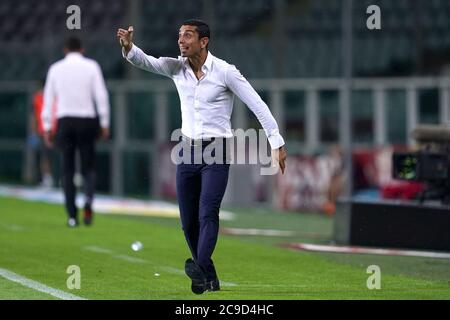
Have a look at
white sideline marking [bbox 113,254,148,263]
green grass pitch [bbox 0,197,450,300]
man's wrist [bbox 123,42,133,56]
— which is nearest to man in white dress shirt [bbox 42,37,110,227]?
green grass pitch [bbox 0,197,450,300]

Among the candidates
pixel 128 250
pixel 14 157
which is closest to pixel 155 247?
→ pixel 128 250

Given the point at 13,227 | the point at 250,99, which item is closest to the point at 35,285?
the point at 250,99

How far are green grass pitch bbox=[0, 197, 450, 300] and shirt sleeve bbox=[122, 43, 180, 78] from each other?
1592 mm

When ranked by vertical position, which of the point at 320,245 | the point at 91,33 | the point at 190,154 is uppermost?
the point at 91,33

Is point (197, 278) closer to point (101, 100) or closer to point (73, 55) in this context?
point (101, 100)

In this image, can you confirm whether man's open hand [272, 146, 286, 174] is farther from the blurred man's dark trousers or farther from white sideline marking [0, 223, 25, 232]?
white sideline marking [0, 223, 25, 232]

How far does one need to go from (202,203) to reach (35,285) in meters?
1.47

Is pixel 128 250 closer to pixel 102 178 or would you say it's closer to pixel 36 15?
pixel 102 178

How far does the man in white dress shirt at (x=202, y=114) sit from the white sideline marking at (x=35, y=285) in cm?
88

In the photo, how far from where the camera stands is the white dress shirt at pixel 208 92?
11.5 metres

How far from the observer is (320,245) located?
17.3 m

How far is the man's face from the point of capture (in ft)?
37.7

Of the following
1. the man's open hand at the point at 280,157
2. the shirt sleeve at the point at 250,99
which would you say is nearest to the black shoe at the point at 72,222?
the shirt sleeve at the point at 250,99
